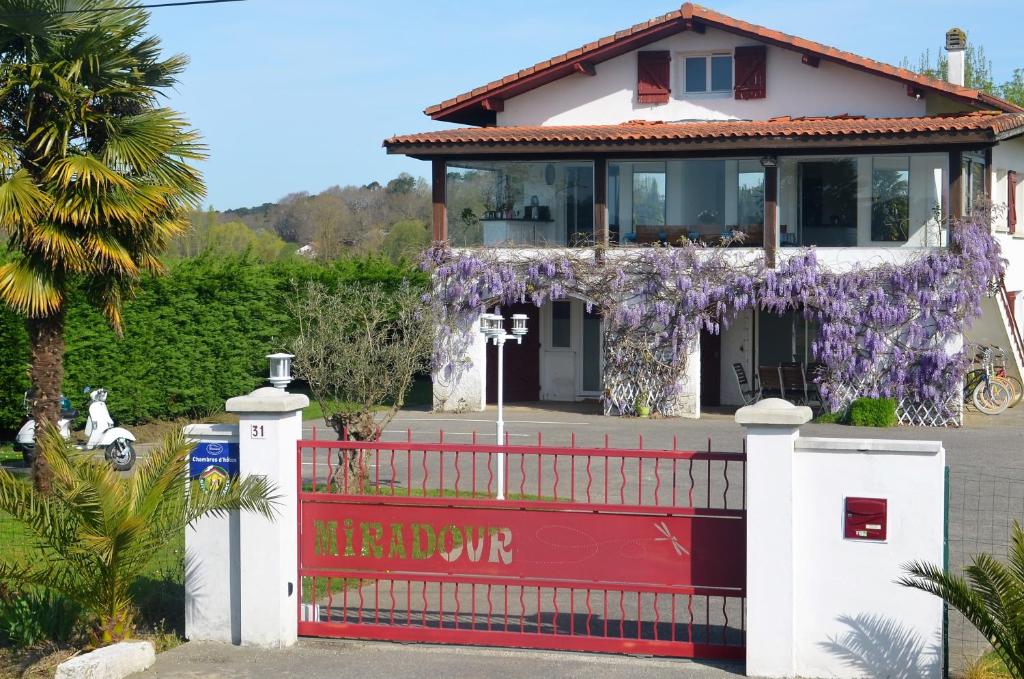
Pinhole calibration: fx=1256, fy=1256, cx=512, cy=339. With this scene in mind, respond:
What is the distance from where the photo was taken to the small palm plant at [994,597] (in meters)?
7.00

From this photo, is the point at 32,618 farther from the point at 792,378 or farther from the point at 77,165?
the point at 792,378

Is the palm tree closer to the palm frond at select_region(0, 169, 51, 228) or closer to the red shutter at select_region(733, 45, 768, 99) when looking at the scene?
the palm frond at select_region(0, 169, 51, 228)

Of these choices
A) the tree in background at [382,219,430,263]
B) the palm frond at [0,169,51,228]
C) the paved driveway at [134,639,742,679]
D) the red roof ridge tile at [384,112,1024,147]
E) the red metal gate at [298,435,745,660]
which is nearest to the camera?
the paved driveway at [134,639,742,679]

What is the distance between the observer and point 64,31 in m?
13.6

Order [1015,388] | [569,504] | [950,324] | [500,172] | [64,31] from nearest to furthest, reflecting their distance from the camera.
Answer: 1. [569,504]
2. [64,31]
3. [950,324]
4. [1015,388]
5. [500,172]

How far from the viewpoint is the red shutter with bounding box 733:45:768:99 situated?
2581cm

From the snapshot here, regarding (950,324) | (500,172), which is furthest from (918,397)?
(500,172)

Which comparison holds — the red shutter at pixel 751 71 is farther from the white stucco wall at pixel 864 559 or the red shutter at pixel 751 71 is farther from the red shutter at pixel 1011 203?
the white stucco wall at pixel 864 559

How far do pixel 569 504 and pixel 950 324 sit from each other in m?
16.2

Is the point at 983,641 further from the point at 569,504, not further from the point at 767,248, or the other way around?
the point at 767,248

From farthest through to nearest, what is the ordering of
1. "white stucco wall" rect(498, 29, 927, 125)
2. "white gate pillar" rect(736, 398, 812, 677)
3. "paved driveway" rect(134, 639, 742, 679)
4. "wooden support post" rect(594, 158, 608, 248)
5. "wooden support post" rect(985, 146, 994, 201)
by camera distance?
"white stucco wall" rect(498, 29, 927, 125) < "wooden support post" rect(594, 158, 608, 248) < "wooden support post" rect(985, 146, 994, 201) < "paved driveway" rect(134, 639, 742, 679) < "white gate pillar" rect(736, 398, 812, 677)

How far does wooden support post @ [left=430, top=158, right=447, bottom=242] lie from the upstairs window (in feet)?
18.1

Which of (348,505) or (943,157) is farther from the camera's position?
(943,157)

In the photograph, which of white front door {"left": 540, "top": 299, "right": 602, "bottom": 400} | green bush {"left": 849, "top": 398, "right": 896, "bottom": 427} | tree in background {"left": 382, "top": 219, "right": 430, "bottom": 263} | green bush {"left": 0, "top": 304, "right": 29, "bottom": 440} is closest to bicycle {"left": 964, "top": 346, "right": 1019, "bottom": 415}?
green bush {"left": 849, "top": 398, "right": 896, "bottom": 427}
